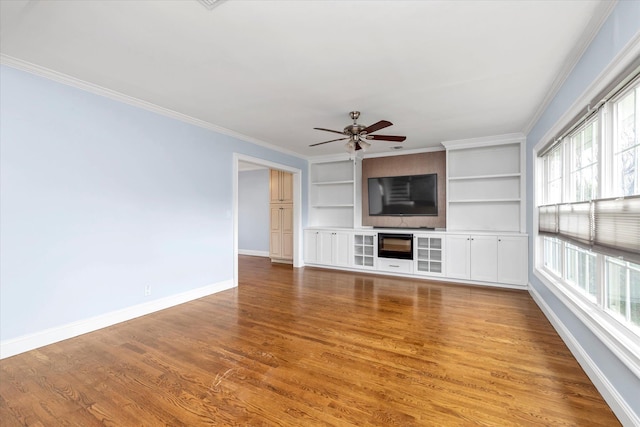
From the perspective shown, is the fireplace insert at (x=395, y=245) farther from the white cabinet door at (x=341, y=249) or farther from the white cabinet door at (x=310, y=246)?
the white cabinet door at (x=310, y=246)

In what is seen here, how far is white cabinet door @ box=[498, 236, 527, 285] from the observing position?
4.61m

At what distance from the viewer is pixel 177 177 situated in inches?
154

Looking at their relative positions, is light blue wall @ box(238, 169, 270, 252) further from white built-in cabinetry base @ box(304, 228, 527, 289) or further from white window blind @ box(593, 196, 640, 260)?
white window blind @ box(593, 196, 640, 260)

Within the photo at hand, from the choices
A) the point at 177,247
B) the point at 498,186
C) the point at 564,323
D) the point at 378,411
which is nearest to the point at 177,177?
the point at 177,247

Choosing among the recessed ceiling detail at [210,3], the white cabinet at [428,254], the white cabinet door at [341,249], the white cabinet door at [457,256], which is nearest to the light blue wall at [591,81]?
the white cabinet door at [457,256]

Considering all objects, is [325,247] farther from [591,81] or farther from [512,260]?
[591,81]

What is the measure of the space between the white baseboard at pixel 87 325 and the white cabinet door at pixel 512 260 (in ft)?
15.9

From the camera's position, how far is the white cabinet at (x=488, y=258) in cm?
465

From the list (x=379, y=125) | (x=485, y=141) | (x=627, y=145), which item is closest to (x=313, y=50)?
(x=379, y=125)

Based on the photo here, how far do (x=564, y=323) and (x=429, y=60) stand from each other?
284 cm

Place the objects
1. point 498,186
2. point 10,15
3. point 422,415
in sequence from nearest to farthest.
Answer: point 422,415
point 10,15
point 498,186

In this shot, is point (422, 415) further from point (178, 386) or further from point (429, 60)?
point (429, 60)

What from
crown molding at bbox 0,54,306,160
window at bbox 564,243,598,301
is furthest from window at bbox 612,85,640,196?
crown molding at bbox 0,54,306,160

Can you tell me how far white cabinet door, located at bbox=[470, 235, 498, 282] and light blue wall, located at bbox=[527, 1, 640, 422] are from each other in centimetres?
164
